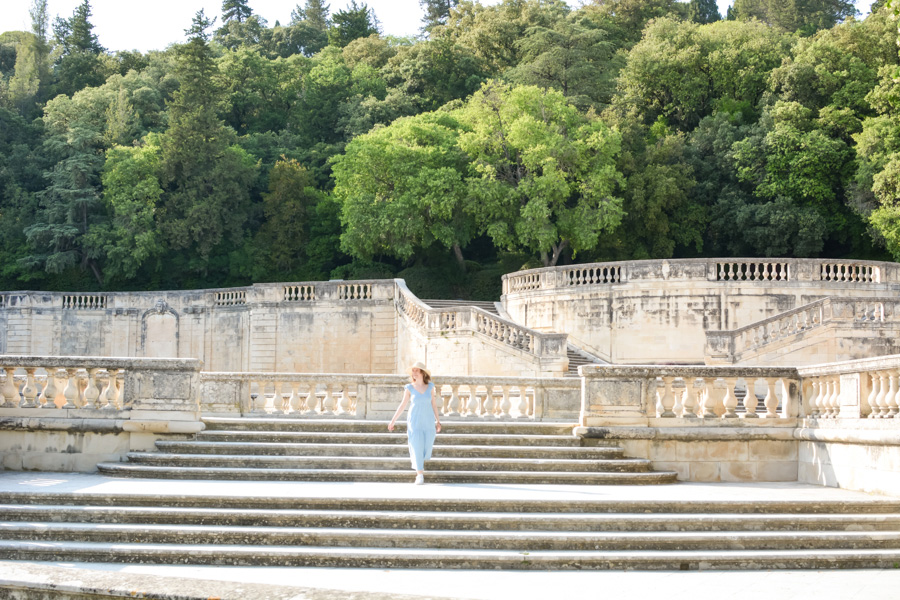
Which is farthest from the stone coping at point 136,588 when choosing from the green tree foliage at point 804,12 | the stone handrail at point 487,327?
the green tree foliage at point 804,12

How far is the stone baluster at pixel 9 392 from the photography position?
13094 mm

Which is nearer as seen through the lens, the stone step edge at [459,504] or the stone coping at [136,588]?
the stone coping at [136,588]

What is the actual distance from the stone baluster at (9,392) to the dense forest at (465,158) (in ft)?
79.2

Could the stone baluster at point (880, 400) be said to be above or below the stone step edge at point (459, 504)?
above

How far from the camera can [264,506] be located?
33.1ft

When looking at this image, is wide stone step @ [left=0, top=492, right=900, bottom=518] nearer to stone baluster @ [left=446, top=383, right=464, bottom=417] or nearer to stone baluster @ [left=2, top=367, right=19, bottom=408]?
stone baluster @ [left=2, top=367, right=19, bottom=408]

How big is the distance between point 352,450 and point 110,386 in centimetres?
360

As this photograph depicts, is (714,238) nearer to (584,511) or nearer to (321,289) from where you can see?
(321,289)

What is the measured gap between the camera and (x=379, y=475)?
39.7ft

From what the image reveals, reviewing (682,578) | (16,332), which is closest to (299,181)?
(16,332)

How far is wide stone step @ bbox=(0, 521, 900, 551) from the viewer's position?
9.32 metres

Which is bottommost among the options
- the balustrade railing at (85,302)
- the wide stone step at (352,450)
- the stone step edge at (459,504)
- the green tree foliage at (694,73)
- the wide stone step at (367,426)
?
the stone step edge at (459,504)

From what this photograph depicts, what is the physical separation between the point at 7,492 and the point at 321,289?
77.0ft

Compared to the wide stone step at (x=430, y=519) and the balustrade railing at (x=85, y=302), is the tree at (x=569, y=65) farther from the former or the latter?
the wide stone step at (x=430, y=519)
